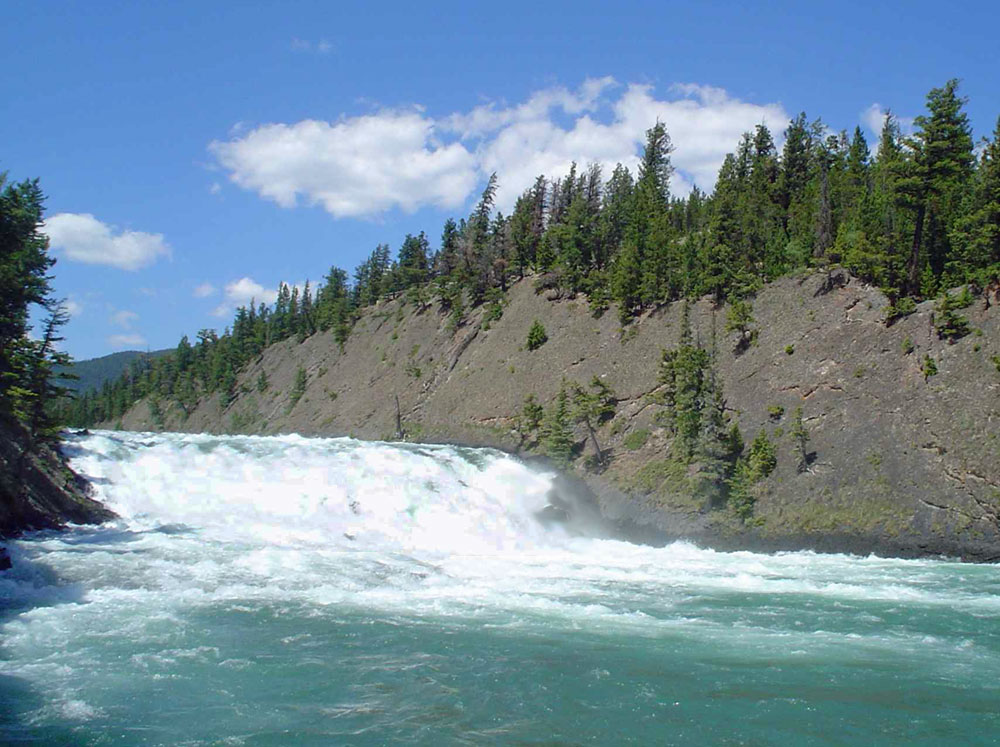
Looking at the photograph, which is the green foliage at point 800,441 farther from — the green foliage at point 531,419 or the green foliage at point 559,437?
the green foliage at point 531,419

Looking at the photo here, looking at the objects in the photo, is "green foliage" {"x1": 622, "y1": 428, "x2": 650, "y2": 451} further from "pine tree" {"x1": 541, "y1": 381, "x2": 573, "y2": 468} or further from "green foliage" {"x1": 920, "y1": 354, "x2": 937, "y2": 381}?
"green foliage" {"x1": 920, "y1": 354, "x2": 937, "y2": 381}

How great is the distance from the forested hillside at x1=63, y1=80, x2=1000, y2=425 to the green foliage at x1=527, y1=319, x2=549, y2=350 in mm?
4133

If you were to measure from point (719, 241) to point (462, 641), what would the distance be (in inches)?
1646

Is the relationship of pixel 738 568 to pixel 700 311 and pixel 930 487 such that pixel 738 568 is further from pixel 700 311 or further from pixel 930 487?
pixel 700 311

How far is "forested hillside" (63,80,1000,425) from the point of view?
41.7 metres

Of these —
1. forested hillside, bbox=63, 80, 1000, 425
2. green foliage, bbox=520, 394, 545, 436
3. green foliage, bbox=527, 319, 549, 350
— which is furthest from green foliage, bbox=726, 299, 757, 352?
green foliage, bbox=527, 319, 549, 350

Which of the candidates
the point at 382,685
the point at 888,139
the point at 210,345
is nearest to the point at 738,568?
the point at 382,685

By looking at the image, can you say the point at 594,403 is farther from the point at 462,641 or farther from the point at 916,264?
the point at 462,641

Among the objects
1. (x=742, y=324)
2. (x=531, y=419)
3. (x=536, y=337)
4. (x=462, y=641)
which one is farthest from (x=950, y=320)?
(x=462, y=641)

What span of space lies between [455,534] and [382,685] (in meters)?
20.7

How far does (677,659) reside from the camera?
16844mm

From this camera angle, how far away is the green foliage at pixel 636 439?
140 feet

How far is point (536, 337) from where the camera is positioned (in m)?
59.2

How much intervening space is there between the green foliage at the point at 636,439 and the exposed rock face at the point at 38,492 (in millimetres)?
25040
